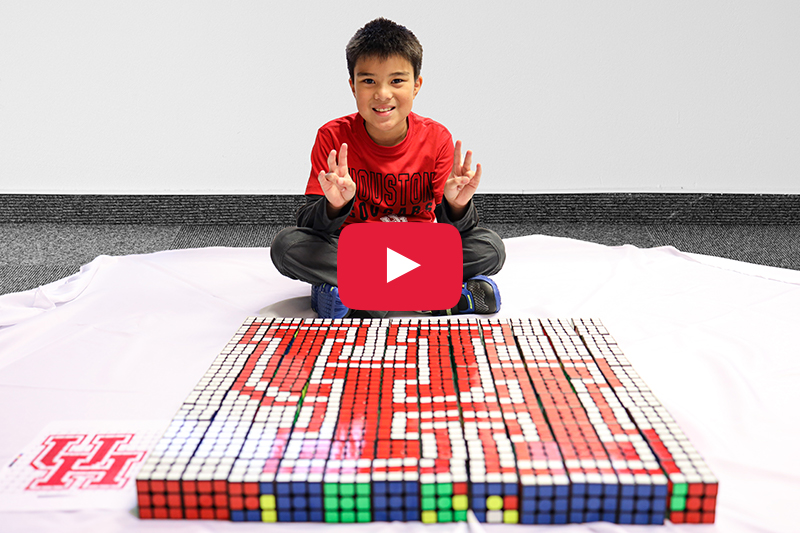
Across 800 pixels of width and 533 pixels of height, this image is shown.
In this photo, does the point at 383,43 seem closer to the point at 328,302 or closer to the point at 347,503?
the point at 328,302

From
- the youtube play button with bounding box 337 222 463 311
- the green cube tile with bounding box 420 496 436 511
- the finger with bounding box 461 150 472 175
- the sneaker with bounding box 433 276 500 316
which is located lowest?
the green cube tile with bounding box 420 496 436 511

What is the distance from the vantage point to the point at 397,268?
45.1 inches

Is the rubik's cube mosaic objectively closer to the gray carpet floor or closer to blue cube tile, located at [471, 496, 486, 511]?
blue cube tile, located at [471, 496, 486, 511]

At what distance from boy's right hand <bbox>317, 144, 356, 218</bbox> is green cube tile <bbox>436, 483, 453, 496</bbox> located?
630 mm

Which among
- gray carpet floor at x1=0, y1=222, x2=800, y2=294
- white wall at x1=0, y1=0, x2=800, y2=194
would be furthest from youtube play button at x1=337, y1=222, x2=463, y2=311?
white wall at x1=0, y1=0, x2=800, y2=194

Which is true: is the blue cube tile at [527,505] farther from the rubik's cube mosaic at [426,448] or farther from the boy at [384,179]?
the boy at [384,179]

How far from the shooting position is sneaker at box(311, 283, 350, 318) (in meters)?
1.24

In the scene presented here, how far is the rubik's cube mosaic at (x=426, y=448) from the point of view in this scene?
2.11 feet

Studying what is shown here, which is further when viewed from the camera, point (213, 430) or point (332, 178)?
point (332, 178)

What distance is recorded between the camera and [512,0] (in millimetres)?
2180

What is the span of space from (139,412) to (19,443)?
0.14 m

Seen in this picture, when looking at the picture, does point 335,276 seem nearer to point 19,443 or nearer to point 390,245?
point 390,245

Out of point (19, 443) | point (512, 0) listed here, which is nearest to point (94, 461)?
point (19, 443)

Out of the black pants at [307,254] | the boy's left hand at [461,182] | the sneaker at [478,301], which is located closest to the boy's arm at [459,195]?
the boy's left hand at [461,182]
